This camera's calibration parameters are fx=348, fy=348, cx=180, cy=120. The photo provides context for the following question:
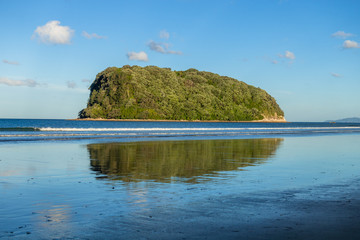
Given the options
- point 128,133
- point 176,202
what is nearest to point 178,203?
point 176,202

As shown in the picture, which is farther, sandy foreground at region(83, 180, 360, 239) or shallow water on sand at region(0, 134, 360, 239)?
shallow water on sand at region(0, 134, 360, 239)

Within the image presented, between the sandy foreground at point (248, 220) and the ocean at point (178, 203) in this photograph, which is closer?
the sandy foreground at point (248, 220)

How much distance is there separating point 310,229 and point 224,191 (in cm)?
433

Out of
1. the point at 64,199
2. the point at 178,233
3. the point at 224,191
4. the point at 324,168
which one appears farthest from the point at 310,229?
the point at 324,168

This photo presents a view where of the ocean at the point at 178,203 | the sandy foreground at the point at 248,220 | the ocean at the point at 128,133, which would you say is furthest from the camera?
the ocean at the point at 128,133

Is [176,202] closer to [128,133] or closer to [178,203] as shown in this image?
[178,203]

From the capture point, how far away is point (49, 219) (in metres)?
7.92

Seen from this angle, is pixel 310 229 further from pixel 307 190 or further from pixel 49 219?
pixel 49 219

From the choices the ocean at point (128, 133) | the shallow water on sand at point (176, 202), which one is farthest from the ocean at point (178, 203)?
the ocean at point (128, 133)

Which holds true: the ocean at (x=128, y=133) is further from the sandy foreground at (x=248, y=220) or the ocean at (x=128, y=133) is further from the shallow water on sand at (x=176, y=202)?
the sandy foreground at (x=248, y=220)

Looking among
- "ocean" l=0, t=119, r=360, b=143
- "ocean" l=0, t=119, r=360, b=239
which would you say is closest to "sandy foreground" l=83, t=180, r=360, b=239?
"ocean" l=0, t=119, r=360, b=239

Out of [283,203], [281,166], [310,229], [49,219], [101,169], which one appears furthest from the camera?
[281,166]

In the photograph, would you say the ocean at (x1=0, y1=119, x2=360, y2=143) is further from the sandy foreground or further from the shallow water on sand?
the sandy foreground

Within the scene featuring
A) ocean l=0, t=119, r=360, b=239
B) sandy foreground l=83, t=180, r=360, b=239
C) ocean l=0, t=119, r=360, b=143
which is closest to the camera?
sandy foreground l=83, t=180, r=360, b=239
